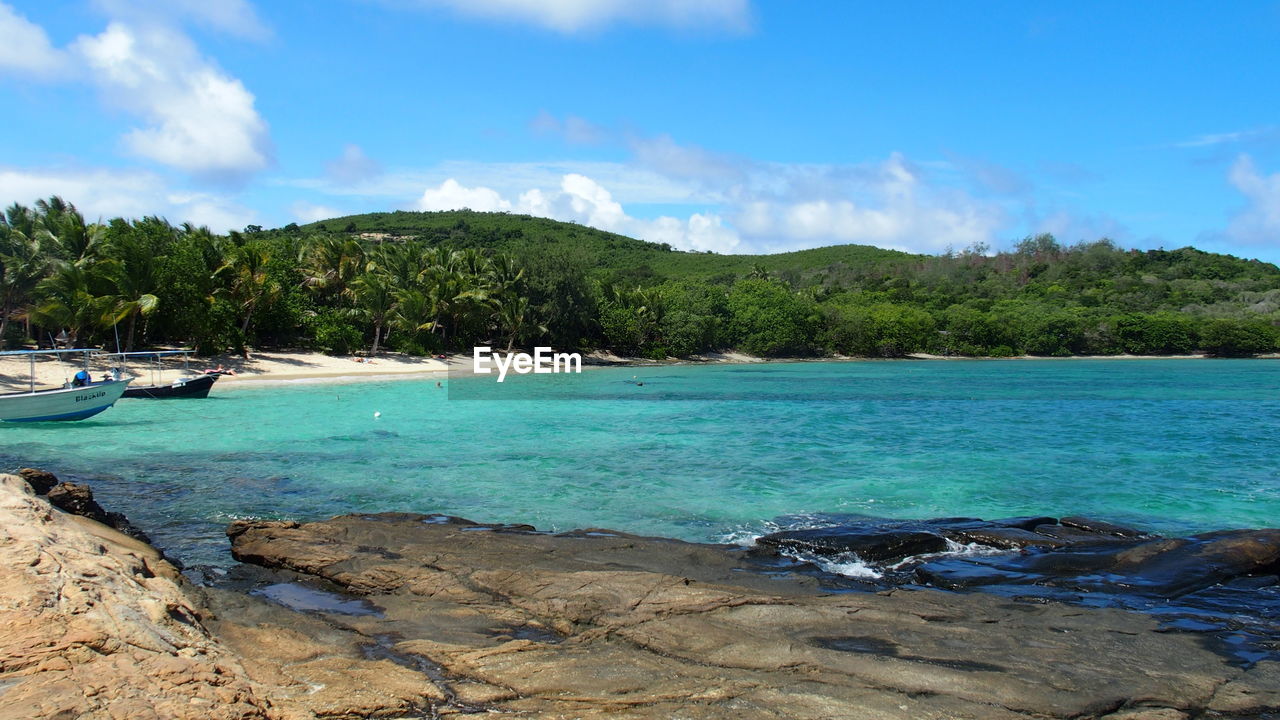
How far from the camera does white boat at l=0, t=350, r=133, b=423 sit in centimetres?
2452

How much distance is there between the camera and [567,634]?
280 inches

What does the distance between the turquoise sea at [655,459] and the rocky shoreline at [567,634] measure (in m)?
2.55

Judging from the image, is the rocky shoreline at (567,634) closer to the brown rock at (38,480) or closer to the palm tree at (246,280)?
the brown rock at (38,480)

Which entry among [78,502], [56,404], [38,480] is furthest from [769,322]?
→ [78,502]

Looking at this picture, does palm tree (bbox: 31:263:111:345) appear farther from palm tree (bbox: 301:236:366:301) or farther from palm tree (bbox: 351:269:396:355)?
palm tree (bbox: 301:236:366:301)

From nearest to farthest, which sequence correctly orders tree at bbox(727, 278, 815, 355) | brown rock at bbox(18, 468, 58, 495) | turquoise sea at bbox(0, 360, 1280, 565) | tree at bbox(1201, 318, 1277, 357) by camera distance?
brown rock at bbox(18, 468, 58, 495), turquoise sea at bbox(0, 360, 1280, 565), tree at bbox(727, 278, 815, 355), tree at bbox(1201, 318, 1277, 357)

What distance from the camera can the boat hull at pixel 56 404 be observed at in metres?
24.5

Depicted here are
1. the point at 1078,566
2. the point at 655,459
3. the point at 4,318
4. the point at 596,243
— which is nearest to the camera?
the point at 1078,566

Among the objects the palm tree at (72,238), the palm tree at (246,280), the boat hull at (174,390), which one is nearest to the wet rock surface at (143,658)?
the boat hull at (174,390)

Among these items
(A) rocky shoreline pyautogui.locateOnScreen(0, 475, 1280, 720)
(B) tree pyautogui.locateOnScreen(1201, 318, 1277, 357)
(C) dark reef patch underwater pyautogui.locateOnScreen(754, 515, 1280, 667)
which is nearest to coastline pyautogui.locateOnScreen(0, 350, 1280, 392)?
(A) rocky shoreline pyautogui.locateOnScreen(0, 475, 1280, 720)

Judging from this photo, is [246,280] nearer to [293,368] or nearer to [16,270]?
[293,368]

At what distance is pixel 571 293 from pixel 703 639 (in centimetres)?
6151

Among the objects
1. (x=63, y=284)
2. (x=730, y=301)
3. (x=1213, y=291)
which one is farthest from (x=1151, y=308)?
(x=63, y=284)

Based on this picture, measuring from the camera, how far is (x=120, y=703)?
14.6ft
